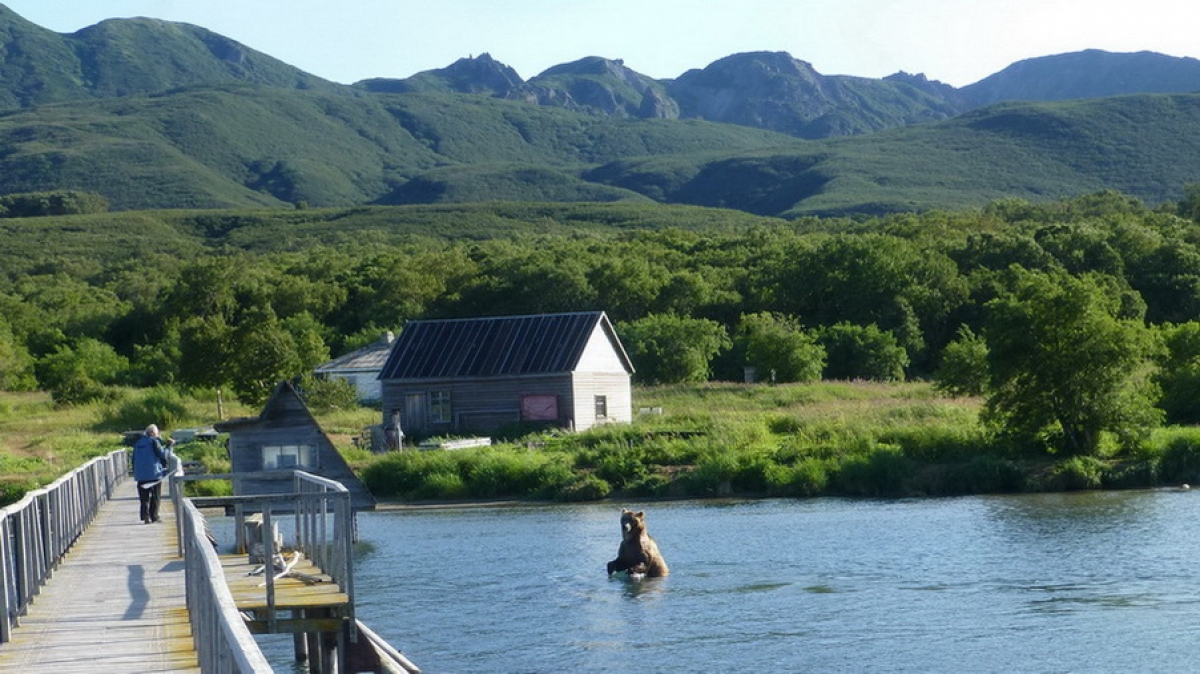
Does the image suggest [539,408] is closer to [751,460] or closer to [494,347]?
[494,347]

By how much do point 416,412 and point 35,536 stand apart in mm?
45550

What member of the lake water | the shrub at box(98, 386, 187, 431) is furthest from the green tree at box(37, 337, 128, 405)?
the lake water

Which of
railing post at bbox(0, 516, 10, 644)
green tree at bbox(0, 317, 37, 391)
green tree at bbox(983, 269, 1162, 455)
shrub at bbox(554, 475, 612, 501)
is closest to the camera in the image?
railing post at bbox(0, 516, 10, 644)

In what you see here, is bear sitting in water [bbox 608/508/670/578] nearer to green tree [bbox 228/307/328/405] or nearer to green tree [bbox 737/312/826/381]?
green tree [bbox 228/307/328/405]

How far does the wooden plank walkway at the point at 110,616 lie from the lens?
43.0ft

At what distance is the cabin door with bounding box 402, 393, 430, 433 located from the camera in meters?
62.8

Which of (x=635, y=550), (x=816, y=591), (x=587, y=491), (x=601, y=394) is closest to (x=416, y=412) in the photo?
(x=601, y=394)

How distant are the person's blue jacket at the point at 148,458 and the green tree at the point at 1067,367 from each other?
2808 cm

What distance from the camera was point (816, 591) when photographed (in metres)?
28.6

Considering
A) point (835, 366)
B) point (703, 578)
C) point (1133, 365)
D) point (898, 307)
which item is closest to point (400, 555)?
point (703, 578)

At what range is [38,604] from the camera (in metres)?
16.6

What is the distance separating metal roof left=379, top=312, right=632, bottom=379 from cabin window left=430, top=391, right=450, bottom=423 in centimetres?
76

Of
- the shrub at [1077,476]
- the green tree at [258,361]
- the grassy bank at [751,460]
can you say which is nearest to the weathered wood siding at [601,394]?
the grassy bank at [751,460]

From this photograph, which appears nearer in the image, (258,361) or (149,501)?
(149,501)
